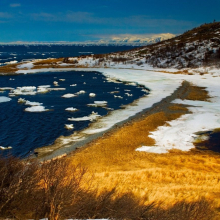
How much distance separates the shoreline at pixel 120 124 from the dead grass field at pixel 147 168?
55cm

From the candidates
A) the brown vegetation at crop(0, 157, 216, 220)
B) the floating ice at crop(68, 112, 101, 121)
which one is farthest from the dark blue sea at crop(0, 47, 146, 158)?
the brown vegetation at crop(0, 157, 216, 220)

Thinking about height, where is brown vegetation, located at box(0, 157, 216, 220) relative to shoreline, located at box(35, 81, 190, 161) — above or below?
above

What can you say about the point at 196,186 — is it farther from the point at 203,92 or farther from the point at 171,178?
the point at 203,92

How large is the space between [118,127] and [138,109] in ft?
21.8

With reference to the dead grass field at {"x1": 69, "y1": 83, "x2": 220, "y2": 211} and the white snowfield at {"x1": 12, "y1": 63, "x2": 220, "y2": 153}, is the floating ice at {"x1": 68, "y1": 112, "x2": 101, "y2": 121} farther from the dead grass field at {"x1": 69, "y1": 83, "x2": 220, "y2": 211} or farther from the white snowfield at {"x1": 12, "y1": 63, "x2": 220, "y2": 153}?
the dead grass field at {"x1": 69, "y1": 83, "x2": 220, "y2": 211}

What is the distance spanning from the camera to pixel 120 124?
20062 millimetres

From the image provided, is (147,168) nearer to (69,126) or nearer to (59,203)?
(59,203)

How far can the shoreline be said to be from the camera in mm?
14477

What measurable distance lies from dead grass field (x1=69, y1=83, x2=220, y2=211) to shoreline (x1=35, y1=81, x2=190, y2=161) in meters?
0.55

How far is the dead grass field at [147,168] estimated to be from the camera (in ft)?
28.7

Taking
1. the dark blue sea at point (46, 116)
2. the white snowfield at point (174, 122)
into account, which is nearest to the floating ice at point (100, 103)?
the dark blue sea at point (46, 116)

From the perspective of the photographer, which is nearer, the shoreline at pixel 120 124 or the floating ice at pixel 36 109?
the shoreline at pixel 120 124

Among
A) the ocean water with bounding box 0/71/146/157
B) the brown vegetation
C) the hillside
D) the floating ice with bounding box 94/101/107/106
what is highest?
the hillside

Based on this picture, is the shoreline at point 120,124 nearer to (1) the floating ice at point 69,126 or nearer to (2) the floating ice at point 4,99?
(1) the floating ice at point 69,126
